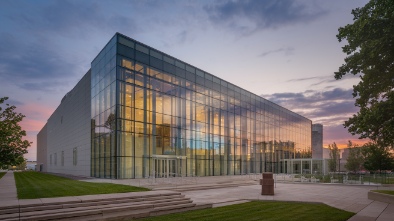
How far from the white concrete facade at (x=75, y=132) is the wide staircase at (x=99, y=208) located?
30.8 m

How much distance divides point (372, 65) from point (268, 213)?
1001 cm

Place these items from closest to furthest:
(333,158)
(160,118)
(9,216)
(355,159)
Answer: (9,216), (160,118), (355,159), (333,158)

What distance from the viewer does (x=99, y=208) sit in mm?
15133

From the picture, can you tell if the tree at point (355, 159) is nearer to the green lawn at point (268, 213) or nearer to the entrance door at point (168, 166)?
the entrance door at point (168, 166)

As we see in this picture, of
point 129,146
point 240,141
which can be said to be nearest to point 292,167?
point 240,141

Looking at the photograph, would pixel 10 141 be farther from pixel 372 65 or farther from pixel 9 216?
pixel 372 65

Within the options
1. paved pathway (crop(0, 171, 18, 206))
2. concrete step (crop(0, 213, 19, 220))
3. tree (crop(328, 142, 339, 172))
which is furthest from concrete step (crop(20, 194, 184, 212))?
tree (crop(328, 142, 339, 172))

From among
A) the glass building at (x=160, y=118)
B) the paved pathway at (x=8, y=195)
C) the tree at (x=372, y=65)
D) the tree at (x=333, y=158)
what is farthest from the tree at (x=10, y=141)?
the tree at (x=333, y=158)

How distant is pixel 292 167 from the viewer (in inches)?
2835

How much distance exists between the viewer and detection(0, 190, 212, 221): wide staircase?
13.6 m

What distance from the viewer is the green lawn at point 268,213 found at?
14500 millimetres

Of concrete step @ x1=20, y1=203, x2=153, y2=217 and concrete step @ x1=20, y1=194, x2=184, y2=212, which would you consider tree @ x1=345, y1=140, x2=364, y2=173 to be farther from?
concrete step @ x1=20, y1=203, x2=153, y2=217

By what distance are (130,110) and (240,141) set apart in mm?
29172

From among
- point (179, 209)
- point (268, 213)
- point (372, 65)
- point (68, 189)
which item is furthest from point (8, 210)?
point (372, 65)
